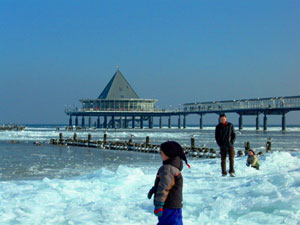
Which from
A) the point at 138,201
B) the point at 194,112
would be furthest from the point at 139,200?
the point at 194,112

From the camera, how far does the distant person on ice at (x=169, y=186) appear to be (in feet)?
18.2

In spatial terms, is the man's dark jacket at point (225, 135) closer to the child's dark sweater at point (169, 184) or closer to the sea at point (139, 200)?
the sea at point (139, 200)

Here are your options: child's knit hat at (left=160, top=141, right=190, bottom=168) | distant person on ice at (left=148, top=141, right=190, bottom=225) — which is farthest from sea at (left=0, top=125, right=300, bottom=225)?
child's knit hat at (left=160, top=141, right=190, bottom=168)

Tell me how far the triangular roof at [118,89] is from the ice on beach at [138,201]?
110814 mm

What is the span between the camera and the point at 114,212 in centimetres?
874

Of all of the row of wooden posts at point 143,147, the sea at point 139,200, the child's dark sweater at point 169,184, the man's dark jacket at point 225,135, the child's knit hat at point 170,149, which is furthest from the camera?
the row of wooden posts at point 143,147

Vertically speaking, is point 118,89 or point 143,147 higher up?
point 118,89

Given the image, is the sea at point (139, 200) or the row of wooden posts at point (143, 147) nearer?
the sea at point (139, 200)

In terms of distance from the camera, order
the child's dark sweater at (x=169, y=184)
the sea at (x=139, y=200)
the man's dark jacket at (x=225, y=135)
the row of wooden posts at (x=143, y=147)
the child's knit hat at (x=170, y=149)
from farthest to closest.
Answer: the row of wooden posts at (x=143, y=147) → the man's dark jacket at (x=225, y=135) → the sea at (x=139, y=200) → the child's knit hat at (x=170, y=149) → the child's dark sweater at (x=169, y=184)

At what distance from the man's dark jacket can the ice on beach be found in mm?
900

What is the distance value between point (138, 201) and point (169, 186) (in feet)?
13.9

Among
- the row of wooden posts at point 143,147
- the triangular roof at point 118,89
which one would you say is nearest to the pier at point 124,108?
the triangular roof at point 118,89

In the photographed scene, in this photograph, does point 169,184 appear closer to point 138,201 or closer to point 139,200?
point 138,201

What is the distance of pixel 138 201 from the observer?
9.65m
